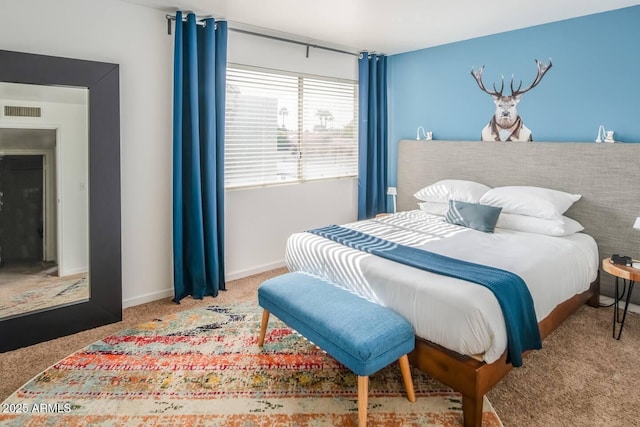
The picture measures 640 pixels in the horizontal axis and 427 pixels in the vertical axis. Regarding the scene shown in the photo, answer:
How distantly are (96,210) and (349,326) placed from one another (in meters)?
2.07

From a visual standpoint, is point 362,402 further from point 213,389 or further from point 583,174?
point 583,174

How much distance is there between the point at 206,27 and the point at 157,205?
1.54m

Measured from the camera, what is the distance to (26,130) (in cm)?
270

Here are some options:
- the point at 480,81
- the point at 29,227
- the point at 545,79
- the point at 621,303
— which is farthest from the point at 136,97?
the point at 621,303

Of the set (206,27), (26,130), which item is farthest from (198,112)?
(26,130)

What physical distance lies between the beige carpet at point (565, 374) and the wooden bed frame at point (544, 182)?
0.49ft

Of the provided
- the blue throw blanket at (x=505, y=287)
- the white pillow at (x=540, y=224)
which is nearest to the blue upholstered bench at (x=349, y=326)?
the blue throw blanket at (x=505, y=287)

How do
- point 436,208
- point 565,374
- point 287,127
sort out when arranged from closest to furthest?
1. point 565,374
2. point 436,208
3. point 287,127

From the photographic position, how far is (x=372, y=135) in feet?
16.4

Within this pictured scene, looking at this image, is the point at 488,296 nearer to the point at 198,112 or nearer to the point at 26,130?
the point at 198,112

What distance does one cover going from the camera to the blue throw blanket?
6.95ft

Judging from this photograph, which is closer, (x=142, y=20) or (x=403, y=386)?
(x=403, y=386)

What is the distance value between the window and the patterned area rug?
177 cm

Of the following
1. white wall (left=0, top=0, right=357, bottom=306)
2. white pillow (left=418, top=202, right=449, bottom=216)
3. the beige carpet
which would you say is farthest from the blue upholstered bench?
white pillow (left=418, top=202, right=449, bottom=216)
